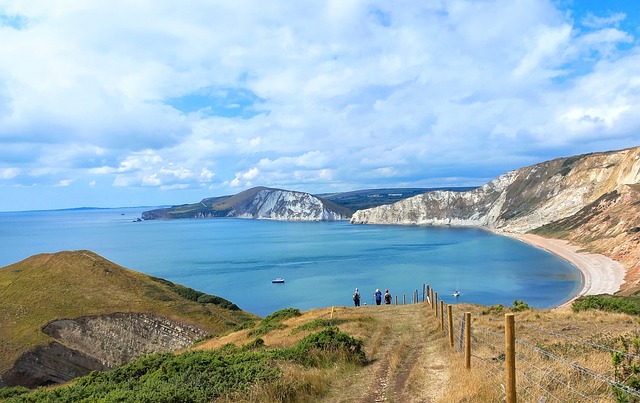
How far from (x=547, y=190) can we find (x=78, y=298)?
506ft

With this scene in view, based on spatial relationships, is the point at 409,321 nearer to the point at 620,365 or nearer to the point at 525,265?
the point at 620,365

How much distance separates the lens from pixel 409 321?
20281mm

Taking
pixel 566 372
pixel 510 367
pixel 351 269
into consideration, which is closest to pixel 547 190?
pixel 351 269

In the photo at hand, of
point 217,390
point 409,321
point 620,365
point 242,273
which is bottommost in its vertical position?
point 242,273

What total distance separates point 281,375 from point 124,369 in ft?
20.4

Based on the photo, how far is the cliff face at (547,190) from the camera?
415 feet

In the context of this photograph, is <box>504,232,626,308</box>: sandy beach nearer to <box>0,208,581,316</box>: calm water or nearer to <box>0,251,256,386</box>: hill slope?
<box>0,208,581,316</box>: calm water

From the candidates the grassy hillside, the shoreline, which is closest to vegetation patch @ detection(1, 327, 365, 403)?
the grassy hillside

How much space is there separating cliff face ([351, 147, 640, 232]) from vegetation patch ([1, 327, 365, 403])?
12162 cm

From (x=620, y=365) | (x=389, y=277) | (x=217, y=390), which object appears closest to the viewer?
(x=620, y=365)

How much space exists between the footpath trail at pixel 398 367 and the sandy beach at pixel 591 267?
42.1 m

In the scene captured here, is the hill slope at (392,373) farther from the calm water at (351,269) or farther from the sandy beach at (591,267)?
the sandy beach at (591,267)

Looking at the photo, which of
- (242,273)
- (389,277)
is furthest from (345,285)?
(242,273)

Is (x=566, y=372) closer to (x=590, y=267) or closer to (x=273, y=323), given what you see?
(x=273, y=323)
